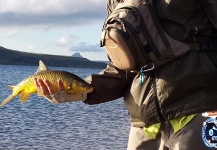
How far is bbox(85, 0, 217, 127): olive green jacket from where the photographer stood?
4.57 m

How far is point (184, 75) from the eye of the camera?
4.56 metres

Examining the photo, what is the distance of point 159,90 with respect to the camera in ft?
15.2

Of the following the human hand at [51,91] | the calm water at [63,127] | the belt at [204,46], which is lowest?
the calm water at [63,127]

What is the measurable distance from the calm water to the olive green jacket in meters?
20.7

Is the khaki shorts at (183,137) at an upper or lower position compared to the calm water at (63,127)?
upper

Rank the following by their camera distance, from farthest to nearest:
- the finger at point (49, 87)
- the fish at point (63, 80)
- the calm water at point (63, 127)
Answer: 1. the calm water at point (63, 127)
2. the fish at point (63, 80)
3. the finger at point (49, 87)

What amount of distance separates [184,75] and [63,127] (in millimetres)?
29139

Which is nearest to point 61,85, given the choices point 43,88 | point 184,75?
point 43,88

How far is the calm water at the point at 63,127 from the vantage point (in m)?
27.0

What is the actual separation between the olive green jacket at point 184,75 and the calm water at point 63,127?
67.8 ft

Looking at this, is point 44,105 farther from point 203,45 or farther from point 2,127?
point 203,45

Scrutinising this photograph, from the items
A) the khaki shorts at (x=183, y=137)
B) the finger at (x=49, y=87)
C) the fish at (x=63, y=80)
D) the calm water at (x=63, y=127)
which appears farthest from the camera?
the calm water at (x=63, y=127)

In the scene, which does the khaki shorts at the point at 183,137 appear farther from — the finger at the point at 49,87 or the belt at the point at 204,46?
the finger at the point at 49,87

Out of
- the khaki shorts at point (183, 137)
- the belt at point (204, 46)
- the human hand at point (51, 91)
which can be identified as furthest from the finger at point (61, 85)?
the belt at point (204, 46)
